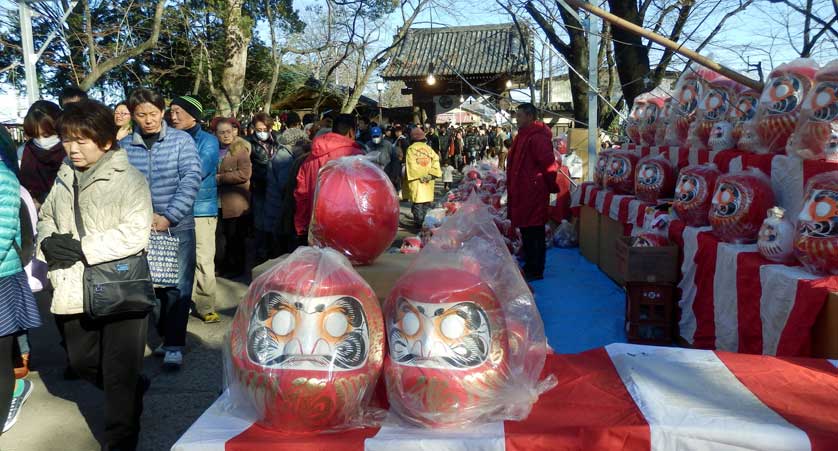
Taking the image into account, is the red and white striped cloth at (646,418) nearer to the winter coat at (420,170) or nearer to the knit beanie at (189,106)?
the knit beanie at (189,106)

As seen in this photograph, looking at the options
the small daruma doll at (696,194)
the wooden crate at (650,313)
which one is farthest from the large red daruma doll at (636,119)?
the wooden crate at (650,313)

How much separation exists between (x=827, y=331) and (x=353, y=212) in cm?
228

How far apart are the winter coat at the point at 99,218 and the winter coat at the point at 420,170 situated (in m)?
6.70

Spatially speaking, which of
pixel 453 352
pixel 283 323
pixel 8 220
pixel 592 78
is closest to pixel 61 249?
pixel 8 220

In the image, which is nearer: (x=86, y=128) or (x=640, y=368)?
(x=640, y=368)

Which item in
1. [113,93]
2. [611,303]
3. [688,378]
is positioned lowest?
[611,303]

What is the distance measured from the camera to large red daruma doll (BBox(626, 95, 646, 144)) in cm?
655

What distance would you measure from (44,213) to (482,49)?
730 inches

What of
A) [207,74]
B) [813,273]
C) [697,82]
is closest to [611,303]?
[697,82]

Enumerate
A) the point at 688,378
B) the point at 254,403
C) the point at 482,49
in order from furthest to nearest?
the point at 482,49
the point at 688,378
the point at 254,403

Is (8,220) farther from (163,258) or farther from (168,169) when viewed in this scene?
(168,169)

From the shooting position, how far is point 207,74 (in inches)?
556

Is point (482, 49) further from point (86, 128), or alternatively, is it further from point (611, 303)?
point (86, 128)

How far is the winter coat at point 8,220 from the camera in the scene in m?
2.64
